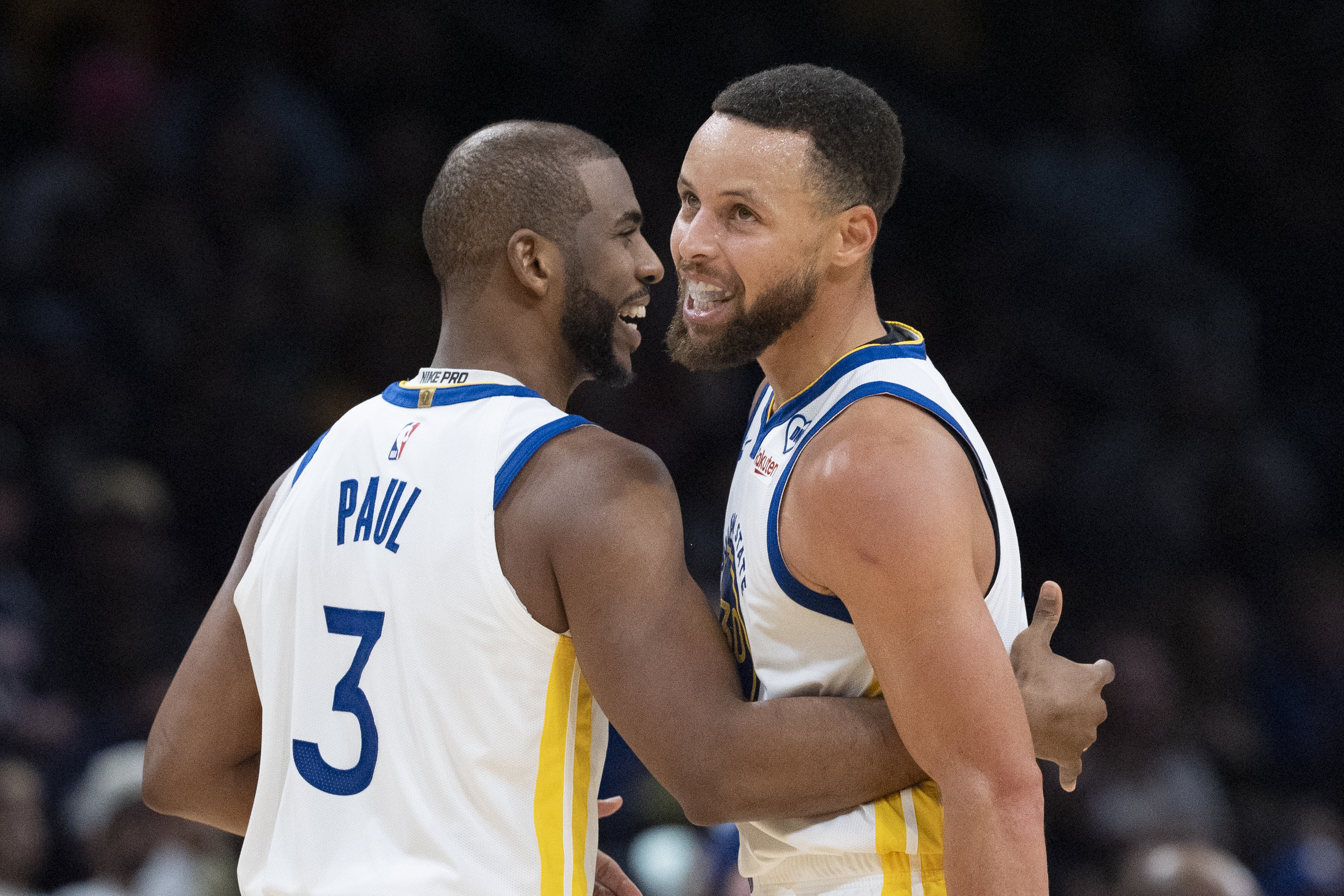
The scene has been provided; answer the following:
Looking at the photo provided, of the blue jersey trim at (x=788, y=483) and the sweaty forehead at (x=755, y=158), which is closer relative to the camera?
the blue jersey trim at (x=788, y=483)

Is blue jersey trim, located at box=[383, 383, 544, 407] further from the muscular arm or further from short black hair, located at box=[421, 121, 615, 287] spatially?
the muscular arm

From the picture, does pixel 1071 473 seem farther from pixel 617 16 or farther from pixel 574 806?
pixel 574 806

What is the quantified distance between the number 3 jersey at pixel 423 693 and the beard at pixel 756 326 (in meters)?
0.28

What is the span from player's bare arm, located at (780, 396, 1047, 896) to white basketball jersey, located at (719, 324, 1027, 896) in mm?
119

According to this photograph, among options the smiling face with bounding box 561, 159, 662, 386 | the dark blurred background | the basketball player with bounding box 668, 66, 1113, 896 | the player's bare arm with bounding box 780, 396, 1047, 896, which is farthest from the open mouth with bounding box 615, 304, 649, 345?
the dark blurred background

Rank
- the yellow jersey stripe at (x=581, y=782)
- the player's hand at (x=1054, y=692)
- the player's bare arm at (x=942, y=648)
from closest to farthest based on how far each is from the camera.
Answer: the player's bare arm at (x=942, y=648), the player's hand at (x=1054, y=692), the yellow jersey stripe at (x=581, y=782)

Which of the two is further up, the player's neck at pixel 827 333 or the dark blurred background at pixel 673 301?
the dark blurred background at pixel 673 301

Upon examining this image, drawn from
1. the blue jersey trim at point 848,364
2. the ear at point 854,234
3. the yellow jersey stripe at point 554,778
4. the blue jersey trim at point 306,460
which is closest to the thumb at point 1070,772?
the blue jersey trim at point 848,364

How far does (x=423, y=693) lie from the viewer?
241 centimetres

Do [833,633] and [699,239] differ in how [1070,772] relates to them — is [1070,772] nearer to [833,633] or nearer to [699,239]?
[833,633]

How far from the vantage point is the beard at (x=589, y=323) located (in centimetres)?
269

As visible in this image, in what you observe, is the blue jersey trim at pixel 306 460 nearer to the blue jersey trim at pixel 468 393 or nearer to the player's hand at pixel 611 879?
the blue jersey trim at pixel 468 393

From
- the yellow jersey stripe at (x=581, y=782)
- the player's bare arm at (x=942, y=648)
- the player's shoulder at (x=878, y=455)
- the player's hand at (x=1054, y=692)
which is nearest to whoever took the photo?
the player's bare arm at (x=942, y=648)

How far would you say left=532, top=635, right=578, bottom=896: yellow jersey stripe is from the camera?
2.42 meters
